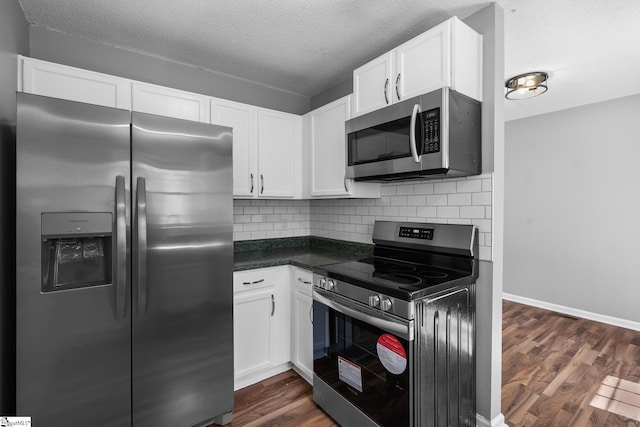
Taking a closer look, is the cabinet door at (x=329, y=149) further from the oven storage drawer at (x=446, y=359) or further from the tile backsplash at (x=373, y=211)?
the oven storage drawer at (x=446, y=359)

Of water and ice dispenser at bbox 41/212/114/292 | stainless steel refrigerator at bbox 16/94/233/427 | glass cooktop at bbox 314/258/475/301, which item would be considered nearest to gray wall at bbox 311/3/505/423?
glass cooktop at bbox 314/258/475/301

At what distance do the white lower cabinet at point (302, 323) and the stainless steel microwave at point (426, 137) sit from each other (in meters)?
0.95

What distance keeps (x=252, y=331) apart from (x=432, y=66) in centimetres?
216

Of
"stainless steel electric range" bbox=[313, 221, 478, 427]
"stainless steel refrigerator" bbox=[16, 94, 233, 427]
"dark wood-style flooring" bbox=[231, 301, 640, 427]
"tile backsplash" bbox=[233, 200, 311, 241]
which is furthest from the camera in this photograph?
"tile backsplash" bbox=[233, 200, 311, 241]

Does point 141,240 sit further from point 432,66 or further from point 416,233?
point 432,66

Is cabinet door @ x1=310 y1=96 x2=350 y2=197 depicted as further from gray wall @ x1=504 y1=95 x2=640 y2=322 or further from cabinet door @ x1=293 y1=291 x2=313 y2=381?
gray wall @ x1=504 y1=95 x2=640 y2=322

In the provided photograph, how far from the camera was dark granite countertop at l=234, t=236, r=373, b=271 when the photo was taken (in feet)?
7.67

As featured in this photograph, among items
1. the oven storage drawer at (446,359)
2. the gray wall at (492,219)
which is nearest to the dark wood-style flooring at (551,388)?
the gray wall at (492,219)

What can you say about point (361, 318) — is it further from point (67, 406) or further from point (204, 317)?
point (67, 406)

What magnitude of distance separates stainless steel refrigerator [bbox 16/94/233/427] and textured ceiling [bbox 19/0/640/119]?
0.81 m

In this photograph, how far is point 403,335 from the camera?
1.43 metres

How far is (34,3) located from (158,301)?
6.39 ft

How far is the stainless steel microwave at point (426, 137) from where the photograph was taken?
1642 mm

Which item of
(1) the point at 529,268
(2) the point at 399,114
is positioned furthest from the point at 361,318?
(1) the point at 529,268
